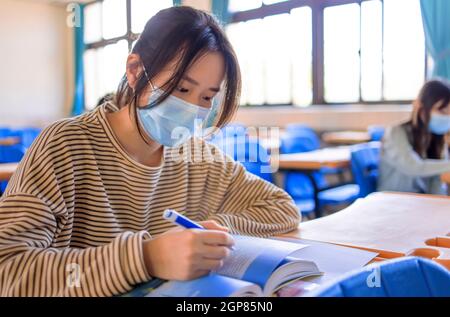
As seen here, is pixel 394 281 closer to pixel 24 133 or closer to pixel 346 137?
pixel 346 137

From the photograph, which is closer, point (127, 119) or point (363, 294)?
point (363, 294)

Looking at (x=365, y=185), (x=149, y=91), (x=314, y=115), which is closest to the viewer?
(x=149, y=91)

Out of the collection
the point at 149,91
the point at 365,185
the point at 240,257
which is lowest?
the point at 365,185

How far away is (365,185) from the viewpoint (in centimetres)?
247

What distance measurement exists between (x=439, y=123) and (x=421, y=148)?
15 cm

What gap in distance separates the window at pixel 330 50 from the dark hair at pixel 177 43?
3449 mm

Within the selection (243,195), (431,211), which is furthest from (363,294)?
(431,211)

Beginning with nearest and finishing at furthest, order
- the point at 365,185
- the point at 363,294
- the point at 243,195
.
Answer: the point at 363,294
the point at 243,195
the point at 365,185

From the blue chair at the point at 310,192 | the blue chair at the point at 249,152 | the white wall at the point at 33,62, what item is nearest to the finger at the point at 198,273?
the white wall at the point at 33,62

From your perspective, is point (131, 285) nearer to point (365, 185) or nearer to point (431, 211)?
point (431, 211)

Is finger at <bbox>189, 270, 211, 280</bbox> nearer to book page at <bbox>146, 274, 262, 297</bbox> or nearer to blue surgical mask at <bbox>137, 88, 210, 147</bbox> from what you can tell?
book page at <bbox>146, 274, 262, 297</bbox>

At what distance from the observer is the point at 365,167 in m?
2.48

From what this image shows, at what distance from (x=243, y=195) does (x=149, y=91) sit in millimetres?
373

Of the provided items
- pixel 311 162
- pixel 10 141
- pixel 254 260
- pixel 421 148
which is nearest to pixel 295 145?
pixel 311 162
